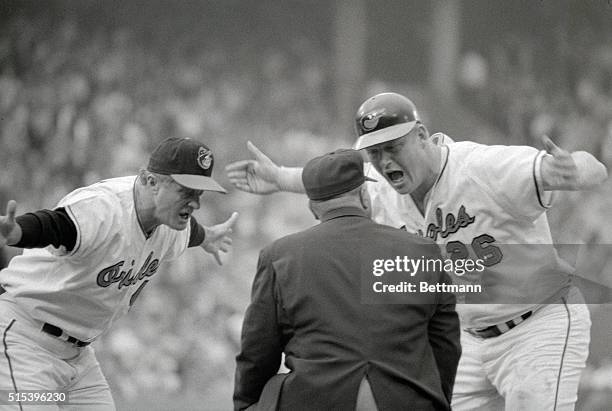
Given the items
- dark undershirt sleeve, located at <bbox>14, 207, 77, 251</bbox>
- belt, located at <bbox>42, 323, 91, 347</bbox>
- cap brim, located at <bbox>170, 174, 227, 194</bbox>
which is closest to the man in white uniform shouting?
cap brim, located at <bbox>170, 174, 227, 194</bbox>

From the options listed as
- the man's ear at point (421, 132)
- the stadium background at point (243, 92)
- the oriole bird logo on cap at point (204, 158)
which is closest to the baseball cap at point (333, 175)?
the man's ear at point (421, 132)

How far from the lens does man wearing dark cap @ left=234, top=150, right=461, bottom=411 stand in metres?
2.29

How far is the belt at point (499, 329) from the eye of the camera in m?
3.28

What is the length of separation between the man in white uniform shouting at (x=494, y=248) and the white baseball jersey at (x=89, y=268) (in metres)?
0.95

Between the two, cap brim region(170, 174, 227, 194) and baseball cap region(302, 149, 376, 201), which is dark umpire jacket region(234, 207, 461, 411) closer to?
baseball cap region(302, 149, 376, 201)

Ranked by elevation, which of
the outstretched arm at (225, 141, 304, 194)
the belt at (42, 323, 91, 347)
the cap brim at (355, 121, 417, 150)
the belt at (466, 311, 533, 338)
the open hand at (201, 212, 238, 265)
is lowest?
the belt at (466, 311, 533, 338)

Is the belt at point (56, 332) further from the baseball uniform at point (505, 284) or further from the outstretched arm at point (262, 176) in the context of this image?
the baseball uniform at point (505, 284)

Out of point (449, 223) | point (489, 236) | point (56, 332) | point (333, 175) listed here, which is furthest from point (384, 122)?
point (56, 332)

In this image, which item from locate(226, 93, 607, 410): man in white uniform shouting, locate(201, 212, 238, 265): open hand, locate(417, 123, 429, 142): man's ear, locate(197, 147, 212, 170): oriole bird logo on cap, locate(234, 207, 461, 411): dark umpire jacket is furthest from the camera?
locate(201, 212, 238, 265): open hand

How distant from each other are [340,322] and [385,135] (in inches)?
39.6

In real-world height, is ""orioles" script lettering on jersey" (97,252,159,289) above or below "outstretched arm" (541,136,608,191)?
below

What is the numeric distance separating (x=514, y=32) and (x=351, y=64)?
173 centimetres

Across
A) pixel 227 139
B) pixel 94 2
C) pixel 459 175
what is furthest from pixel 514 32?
pixel 459 175

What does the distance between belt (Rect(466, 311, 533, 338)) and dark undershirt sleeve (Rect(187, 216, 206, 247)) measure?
125cm
